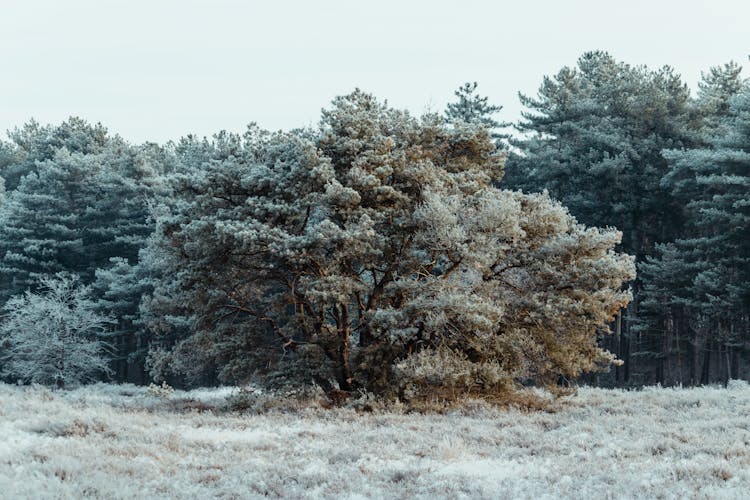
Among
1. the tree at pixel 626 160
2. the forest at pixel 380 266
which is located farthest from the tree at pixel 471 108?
the forest at pixel 380 266

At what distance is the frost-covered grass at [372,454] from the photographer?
30.5 ft

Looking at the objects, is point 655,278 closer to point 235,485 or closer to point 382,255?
point 382,255

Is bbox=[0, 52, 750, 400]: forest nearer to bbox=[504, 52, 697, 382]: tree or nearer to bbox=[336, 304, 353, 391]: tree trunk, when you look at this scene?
bbox=[336, 304, 353, 391]: tree trunk

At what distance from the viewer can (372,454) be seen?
473 inches

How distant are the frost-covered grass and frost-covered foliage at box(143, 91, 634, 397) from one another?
2078 mm

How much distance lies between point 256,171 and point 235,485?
12221mm

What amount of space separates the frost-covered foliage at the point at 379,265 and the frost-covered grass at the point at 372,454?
A: 6.82ft

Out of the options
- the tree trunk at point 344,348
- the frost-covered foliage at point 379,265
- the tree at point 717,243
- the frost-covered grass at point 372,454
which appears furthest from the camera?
the tree at point 717,243

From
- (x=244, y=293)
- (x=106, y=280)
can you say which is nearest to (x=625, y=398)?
(x=244, y=293)

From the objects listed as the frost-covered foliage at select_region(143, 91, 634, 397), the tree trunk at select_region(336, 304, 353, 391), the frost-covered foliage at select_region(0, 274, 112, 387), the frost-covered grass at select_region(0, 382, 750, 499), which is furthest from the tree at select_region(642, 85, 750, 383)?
the frost-covered foliage at select_region(0, 274, 112, 387)

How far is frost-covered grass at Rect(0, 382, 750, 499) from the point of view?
9281 mm

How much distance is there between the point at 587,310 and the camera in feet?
64.8

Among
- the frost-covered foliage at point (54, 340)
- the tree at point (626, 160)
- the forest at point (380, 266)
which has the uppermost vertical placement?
the tree at point (626, 160)

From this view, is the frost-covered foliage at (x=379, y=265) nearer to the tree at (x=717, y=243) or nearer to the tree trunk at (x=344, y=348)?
the tree trunk at (x=344, y=348)
